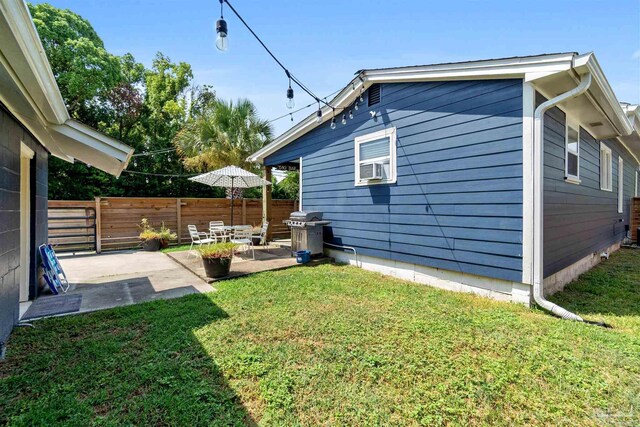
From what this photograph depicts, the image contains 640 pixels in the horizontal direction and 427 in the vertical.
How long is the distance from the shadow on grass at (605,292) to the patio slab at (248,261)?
15.7ft

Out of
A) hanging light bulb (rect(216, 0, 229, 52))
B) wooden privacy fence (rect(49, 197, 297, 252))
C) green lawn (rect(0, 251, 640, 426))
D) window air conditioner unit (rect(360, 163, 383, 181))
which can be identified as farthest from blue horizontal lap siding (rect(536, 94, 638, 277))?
wooden privacy fence (rect(49, 197, 297, 252))

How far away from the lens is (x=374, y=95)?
5855 mm

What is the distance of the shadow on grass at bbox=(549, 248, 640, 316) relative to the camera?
3836mm

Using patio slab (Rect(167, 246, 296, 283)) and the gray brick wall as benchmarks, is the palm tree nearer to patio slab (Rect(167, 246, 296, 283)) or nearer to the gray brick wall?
patio slab (Rect(167, 246, 296, 283))

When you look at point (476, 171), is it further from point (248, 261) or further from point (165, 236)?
point (165, 236)

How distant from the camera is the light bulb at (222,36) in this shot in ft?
10.1

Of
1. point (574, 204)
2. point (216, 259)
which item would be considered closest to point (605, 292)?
point (574, 204)

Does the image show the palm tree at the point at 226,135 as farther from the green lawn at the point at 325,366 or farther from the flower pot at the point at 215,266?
the green lawn at the point at 325,366

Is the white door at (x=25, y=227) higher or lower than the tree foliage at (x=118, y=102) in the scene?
lower

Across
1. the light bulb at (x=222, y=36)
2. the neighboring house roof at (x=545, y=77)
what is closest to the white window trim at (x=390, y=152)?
the neighboring house roof at (x=545, y=77)

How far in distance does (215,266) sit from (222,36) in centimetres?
358

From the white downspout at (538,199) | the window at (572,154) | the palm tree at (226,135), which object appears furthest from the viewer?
the palm tree at (226,135)

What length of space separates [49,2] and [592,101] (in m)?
20.6

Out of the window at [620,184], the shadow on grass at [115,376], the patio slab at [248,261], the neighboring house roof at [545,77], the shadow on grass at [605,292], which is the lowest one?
the shadow on grass at [115,376]
